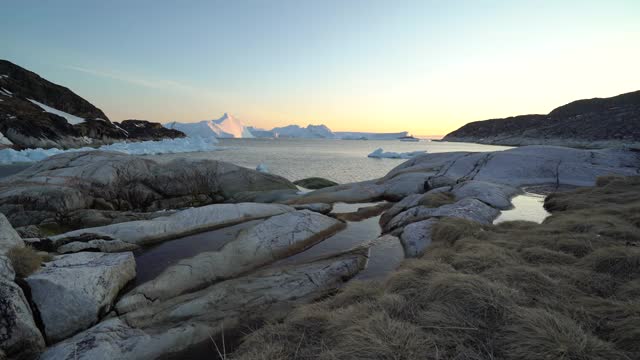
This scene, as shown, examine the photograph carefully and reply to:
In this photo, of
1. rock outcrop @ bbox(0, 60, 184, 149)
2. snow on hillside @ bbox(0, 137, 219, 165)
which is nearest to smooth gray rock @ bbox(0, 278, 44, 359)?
snow on hillside @ bbox(0, 137, 219, 165)

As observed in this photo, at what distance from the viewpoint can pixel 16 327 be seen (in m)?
5.12

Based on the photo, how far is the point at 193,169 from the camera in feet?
66.4

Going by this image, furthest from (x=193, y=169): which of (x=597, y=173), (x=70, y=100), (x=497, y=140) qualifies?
(x=497, y=140)

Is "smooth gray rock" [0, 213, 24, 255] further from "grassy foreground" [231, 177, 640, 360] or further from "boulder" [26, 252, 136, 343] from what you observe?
"grassy foreground" [231, 177, 640, 360]

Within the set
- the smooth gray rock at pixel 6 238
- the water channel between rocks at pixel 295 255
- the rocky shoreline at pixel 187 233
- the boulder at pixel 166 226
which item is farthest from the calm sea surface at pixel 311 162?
the smooth gray rock at pixel 6 238

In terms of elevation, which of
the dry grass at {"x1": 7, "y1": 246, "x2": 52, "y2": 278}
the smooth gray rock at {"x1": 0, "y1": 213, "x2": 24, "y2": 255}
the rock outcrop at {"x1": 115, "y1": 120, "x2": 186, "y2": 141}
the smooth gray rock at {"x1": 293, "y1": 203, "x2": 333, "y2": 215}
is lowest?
the smooth gray rock at {"x1": 293, "y1": 203, "x2": 333, "y2": 215}

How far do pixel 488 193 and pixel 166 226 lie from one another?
586 inches

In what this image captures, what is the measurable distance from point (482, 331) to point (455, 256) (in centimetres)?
324

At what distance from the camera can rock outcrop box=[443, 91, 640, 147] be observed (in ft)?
261

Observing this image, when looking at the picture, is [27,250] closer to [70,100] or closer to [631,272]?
[631,272]

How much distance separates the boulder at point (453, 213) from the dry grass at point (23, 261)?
11018mm

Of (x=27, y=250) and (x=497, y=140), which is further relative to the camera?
(x=497, y=140)

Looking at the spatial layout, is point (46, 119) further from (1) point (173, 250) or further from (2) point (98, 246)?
(1) point (173, 250)

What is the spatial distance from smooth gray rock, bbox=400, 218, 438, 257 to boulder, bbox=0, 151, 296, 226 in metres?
12.5
